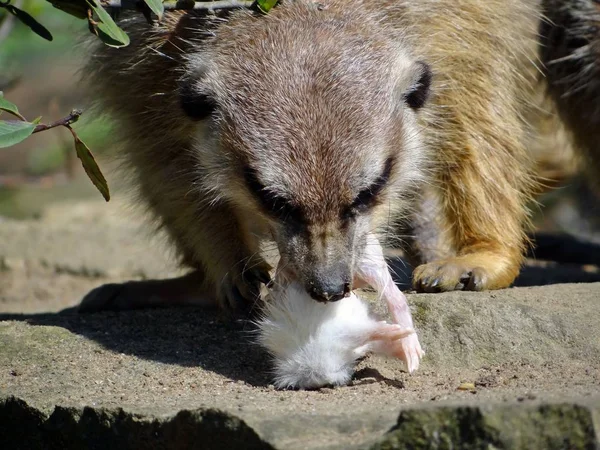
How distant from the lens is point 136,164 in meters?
5.13

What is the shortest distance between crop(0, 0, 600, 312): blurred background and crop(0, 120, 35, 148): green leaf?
1580mm

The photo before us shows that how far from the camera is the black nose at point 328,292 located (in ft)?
11.6

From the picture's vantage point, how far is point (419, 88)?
4379mm

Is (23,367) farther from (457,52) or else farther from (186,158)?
(457,52)

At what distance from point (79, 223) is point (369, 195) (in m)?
5.33

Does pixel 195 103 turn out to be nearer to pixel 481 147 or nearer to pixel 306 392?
pixel 306 392

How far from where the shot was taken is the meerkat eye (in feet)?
13.8

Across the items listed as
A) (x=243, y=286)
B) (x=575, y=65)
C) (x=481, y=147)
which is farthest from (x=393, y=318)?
(x=575, y=65)

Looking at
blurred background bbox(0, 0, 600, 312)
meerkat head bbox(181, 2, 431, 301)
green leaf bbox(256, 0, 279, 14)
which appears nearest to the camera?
meerkat head bbox(181, 2, 431, 301)

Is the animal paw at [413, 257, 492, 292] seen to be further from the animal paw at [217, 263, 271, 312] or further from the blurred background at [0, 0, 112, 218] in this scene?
the blurred background at [0, 0, 112, 218]

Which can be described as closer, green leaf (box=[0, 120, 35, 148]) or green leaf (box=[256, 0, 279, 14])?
green leaf (box=[0, 120, 35, 148])

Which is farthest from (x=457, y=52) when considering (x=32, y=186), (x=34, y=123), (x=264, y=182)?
(x=32, y=186)

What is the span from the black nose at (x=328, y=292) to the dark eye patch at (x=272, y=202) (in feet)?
1.03

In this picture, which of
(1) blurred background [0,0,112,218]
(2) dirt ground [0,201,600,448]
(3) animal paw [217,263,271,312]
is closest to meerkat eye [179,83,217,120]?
(3) animal paw [217,263,271,312]
